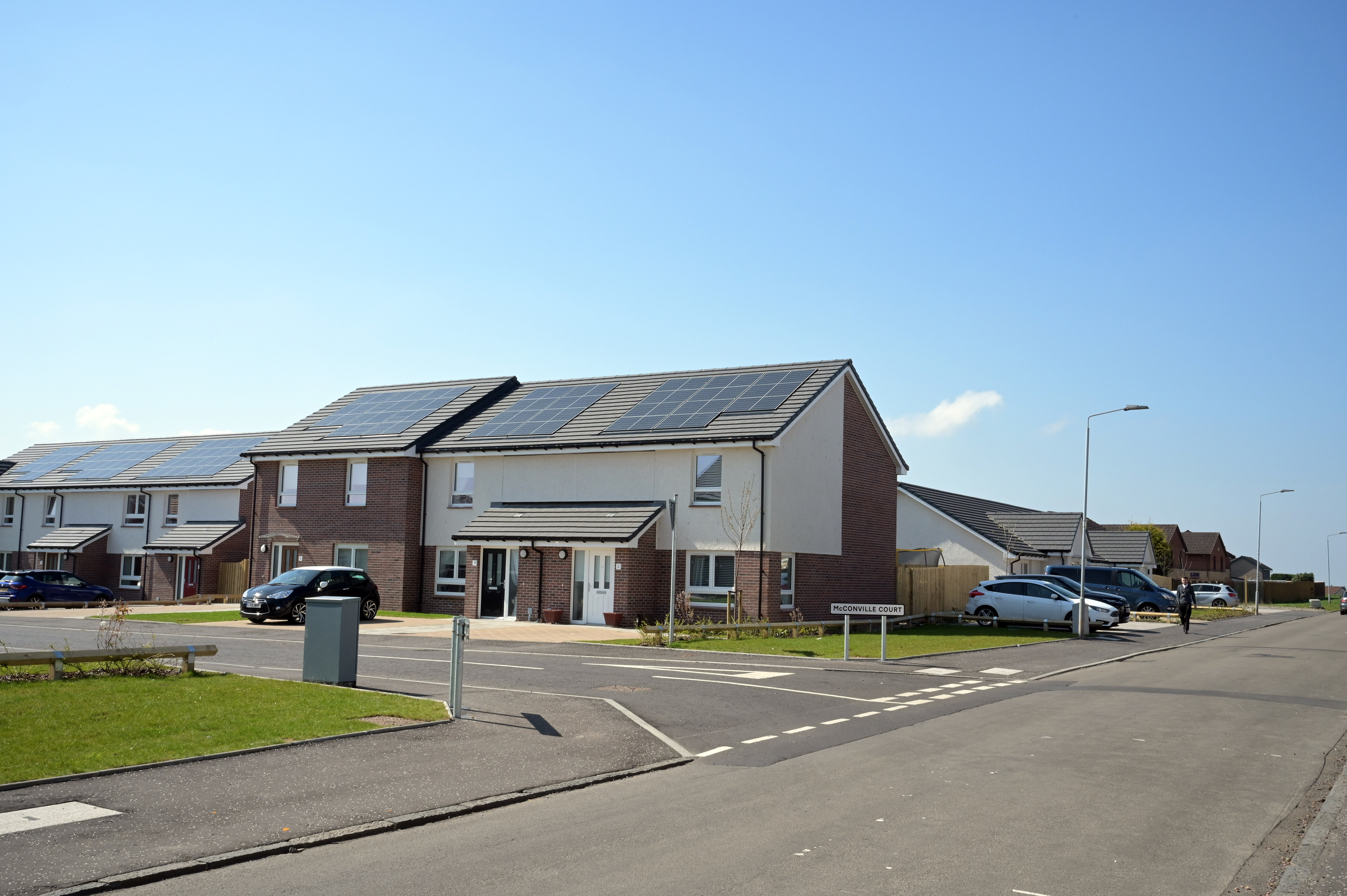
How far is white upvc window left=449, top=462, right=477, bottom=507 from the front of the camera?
35.6 metres

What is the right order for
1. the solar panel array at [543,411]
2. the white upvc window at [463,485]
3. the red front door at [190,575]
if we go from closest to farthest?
the solar panel array at [543,411] → the white upvc window at [463,485] → the red front door at [190,575]

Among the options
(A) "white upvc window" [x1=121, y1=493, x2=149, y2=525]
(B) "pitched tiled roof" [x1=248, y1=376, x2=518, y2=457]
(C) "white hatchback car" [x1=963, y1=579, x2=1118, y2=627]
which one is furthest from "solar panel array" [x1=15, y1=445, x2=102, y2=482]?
(C) "white hatchback car" [x1=963, y1=579, x2=1118, y2=627]

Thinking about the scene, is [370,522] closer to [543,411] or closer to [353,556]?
[353,556]

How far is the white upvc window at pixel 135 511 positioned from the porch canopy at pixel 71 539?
89cm

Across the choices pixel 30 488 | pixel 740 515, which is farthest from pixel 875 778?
pixel 30 488

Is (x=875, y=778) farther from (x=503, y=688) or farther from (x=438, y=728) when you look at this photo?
(x=503, y=688)

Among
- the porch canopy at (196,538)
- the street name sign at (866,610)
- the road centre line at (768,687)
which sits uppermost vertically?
the porch canopy at (196,538)

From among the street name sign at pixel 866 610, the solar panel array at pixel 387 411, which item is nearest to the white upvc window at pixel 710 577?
the street name sign at pixel 866 610

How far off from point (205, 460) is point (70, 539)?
6.39 m

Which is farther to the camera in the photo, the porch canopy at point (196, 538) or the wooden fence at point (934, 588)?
the porch canopy at point (196, 538)

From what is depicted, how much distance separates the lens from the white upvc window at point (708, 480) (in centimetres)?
3102

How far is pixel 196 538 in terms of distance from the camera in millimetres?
42406

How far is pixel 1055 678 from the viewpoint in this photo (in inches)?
760

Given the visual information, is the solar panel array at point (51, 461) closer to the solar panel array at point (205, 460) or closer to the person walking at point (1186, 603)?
the solar panel array at point (205, 460)
